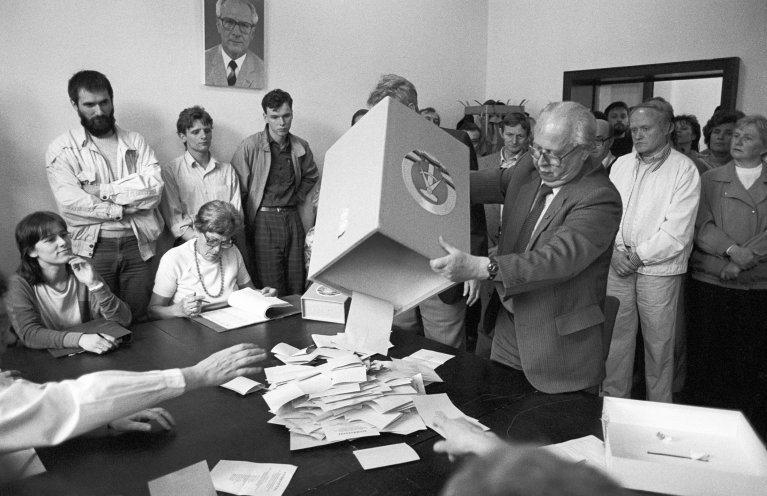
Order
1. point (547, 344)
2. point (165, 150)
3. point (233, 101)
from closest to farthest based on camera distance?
point (547, 344), point (165, 150), point (233, 101)

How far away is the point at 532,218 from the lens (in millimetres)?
2029

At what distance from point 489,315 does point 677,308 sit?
189cm

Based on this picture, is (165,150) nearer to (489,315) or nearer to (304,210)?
(304,210)

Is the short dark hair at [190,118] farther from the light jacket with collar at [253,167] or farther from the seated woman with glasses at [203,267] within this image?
the seated woman with glasses at [203,267]

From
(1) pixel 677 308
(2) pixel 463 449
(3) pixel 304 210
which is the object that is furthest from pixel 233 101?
(2) pixel 463 449

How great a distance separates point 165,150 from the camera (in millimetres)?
4141

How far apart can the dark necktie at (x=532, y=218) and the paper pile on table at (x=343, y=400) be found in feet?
1.99

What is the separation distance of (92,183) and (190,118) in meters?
0.81

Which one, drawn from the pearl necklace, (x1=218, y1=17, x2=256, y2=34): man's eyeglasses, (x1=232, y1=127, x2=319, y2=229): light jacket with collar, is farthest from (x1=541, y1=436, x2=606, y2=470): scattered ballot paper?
(x1=218, y1=17, x2=256, y2=34): man's eyeglasses

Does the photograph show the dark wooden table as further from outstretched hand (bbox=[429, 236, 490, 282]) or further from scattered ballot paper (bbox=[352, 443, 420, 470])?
outstretched hand (bbox=[429, 236, 490, 282])

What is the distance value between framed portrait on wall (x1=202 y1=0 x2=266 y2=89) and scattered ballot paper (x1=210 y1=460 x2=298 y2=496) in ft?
11.5

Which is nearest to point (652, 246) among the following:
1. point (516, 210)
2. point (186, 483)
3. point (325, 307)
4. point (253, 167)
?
point (516, 210)

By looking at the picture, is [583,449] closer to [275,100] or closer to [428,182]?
[428,182]

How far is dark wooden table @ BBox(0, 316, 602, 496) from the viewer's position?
1321 mm
